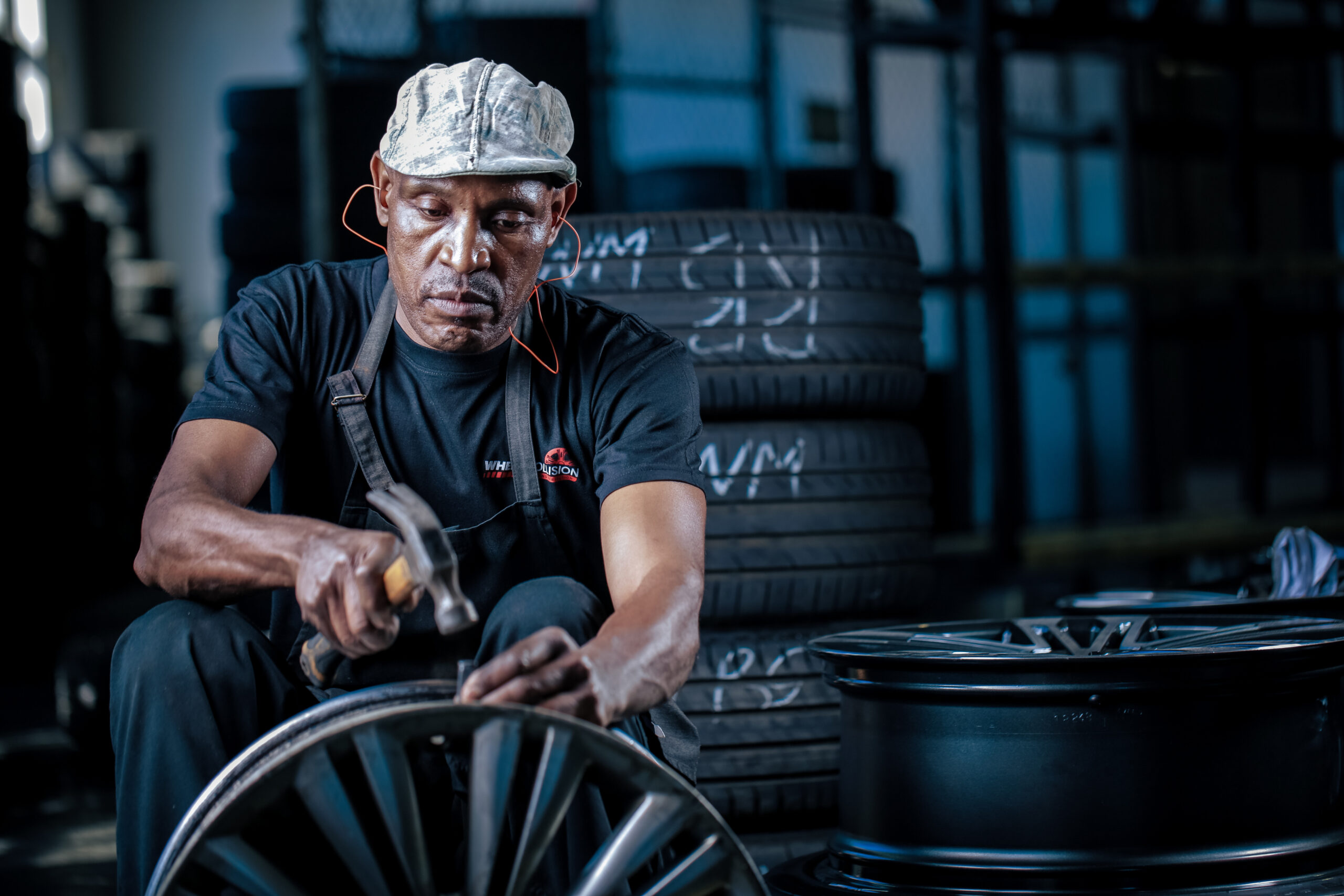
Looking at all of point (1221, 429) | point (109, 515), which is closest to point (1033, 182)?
point (1221, 429)

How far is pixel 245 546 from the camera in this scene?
1.40m

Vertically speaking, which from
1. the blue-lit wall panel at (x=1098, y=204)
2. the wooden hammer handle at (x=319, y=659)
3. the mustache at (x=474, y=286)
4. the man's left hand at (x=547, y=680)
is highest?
the blue-lit wall panel at (x=1098, y=204)

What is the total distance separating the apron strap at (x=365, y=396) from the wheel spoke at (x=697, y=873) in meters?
0.63

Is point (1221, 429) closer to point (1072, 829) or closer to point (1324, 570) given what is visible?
point (1324, 570)

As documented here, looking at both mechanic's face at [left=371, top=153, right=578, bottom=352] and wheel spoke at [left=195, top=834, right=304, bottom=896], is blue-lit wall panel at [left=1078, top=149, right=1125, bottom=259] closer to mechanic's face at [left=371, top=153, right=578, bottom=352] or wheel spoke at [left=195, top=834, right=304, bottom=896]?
mechanic's face at [left=371, top=153, right=578, bottom=352]

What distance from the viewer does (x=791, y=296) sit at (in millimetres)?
2426

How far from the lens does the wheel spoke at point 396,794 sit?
115 cm

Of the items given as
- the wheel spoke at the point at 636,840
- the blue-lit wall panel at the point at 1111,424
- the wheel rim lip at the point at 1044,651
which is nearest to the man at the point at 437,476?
the wheel spoke at the point at 636,840

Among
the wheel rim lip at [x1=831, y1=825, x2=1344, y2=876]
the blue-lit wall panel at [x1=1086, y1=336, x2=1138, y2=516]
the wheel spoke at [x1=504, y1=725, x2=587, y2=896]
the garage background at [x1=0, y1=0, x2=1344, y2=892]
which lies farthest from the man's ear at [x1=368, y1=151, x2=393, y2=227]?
the blue-lit wall panel at [x1=1086, y1=336, x2=1138, y2=516]

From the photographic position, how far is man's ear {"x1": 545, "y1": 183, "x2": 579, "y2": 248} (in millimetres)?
1698

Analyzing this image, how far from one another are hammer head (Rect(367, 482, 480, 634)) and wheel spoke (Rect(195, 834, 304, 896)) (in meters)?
0.25

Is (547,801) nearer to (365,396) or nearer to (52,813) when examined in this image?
(365,396)

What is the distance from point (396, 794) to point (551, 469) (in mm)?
600

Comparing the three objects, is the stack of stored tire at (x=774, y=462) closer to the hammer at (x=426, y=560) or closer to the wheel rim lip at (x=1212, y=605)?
the wheel rim lip at (x=1212, y=605)
